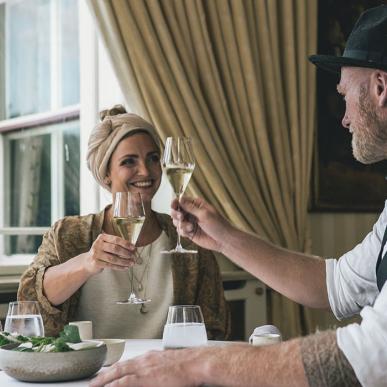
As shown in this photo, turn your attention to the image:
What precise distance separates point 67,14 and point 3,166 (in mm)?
782

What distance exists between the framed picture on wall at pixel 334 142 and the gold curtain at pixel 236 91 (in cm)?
14

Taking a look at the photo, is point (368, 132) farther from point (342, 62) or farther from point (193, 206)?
point (193, 206)

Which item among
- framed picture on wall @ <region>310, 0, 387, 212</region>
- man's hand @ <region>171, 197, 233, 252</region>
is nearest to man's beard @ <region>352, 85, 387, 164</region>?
man's hand @ <region>171, 197, 233, 252</region>

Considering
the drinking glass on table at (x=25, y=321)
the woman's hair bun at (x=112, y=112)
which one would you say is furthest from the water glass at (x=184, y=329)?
the woman's hair bun at (x=112, y=112)

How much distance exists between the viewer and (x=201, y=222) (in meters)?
2.43

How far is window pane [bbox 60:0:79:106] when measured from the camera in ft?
12.0

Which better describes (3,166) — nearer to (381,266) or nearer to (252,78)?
(252,78)

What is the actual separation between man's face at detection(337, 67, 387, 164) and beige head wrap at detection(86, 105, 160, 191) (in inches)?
36.7

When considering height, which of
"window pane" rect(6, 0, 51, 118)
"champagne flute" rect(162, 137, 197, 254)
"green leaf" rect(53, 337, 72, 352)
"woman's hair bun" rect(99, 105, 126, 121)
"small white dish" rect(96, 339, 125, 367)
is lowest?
"small white dish" rect(96, 339, 125, 367)

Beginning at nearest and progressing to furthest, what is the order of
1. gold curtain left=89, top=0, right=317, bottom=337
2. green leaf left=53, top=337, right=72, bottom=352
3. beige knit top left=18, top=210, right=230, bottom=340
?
green leaf left=53, top=337, right=72, bottom=352 < beige knit top left=18, top=210, right=230, bottom=340 < gold curtain left=89, top=0, right=317, bottom=337

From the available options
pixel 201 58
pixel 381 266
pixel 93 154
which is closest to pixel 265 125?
pixel 201 58

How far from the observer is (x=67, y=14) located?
12.0ft

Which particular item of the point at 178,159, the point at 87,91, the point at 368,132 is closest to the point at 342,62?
the point at 368,132

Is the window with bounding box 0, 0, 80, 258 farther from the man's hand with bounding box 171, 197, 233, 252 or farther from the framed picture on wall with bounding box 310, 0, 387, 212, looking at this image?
the framed picture on wall with bounding box 310, 0, 387, 212
